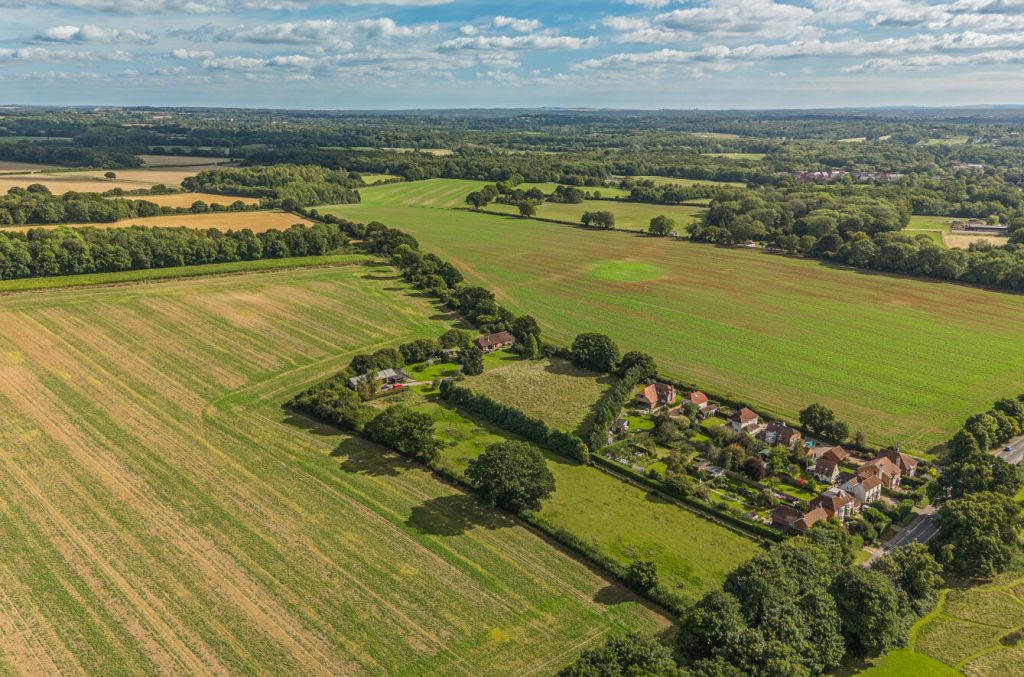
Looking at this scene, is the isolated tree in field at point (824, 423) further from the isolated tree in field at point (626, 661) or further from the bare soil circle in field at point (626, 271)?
the bare soil circle in field at point (626, 271)

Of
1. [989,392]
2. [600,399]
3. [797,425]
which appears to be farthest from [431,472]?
[989,392]

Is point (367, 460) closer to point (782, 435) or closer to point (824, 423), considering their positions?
point (782, 435)

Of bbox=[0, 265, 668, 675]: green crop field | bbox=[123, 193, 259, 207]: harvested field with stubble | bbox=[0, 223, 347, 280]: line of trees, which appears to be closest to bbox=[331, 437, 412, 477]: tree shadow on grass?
bbox=[0, 265, 668, 675]: green crop field

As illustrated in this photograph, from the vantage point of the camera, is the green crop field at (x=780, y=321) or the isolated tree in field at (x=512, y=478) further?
the green crop field at (x=780, y=321)

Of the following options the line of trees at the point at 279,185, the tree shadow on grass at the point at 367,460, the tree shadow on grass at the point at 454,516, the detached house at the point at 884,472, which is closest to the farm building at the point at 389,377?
the tree shadow on grass at the point at 367,460

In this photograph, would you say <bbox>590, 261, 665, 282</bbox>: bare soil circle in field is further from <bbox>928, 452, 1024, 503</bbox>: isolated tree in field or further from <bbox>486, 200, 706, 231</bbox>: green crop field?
<bbox>928, 452, 1024, 503</bbox>: isolated tree in field

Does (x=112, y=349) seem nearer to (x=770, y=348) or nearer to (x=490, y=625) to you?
(x=490, y=625)

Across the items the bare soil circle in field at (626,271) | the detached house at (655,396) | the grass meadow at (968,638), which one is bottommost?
the grass meadow at (968,638)

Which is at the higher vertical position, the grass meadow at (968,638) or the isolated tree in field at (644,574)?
the isolated tree in field at (644,574)
